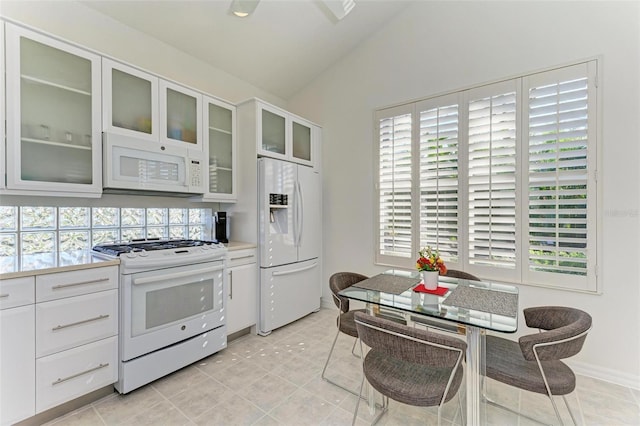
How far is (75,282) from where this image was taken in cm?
175

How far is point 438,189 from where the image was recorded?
286cm

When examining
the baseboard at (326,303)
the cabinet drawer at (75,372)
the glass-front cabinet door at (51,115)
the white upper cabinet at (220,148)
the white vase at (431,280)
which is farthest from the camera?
the baseboard at (326,303)

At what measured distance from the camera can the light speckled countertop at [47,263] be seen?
5.20ft

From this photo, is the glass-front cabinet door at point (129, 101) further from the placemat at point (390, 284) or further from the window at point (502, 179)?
the window at point (502, 179)

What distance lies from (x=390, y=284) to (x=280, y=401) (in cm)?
108

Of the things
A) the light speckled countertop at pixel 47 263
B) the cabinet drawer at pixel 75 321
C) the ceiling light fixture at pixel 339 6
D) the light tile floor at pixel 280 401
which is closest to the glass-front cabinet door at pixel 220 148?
the light speckled countertop at pixel 47 263

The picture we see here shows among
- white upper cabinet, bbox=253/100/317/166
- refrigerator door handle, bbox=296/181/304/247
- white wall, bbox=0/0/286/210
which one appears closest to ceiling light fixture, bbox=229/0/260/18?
white upper cabinet, bbox=253/100/317/166

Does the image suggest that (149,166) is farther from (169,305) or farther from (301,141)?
(301,141)

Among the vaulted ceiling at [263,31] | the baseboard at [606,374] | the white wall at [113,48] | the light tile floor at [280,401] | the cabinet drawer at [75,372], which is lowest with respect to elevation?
the light tile floor at [280,401]

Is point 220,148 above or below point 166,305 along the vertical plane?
above

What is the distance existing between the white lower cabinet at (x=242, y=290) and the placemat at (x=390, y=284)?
124cm

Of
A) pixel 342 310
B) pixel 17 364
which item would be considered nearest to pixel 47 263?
pixel 17 364

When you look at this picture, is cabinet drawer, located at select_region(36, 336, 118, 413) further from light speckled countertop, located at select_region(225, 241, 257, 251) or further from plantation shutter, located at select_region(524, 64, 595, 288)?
plantation shutter, located at select_region(524, 64, 595, 288)

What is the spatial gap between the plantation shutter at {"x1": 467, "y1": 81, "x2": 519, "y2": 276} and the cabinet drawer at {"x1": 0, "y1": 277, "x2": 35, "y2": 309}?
3217 millimetres
